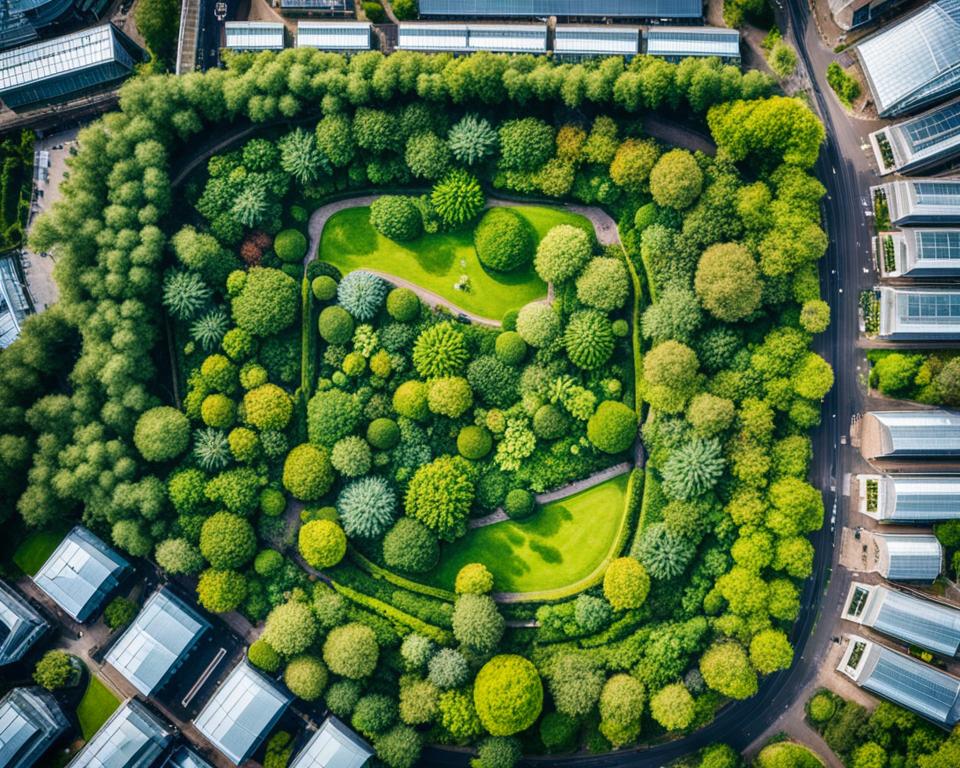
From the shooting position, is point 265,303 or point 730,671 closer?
point 730,671

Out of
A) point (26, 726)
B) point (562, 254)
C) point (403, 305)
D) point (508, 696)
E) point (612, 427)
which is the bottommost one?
point (26, 726)

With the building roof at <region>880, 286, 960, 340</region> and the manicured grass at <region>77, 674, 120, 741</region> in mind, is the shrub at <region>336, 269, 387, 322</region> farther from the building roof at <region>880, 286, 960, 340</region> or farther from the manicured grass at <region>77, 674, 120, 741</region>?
the building roof at <region>880, 286, 960, 340</region>

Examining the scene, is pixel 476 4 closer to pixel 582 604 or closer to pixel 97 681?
pixel 582 604

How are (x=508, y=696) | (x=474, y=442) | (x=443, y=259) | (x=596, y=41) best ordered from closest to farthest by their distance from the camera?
(x=508, y=696) → (x=474, y=442) → (x=596, y=41) → (x=443, y=259)

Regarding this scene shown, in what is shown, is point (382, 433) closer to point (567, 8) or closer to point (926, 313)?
point (567, 8)

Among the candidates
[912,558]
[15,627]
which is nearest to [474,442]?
[912,558]

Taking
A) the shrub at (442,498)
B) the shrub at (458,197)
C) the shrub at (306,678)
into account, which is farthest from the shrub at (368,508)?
the shrub at (458,197)

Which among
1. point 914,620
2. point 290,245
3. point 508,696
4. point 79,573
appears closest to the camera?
point 508,696
